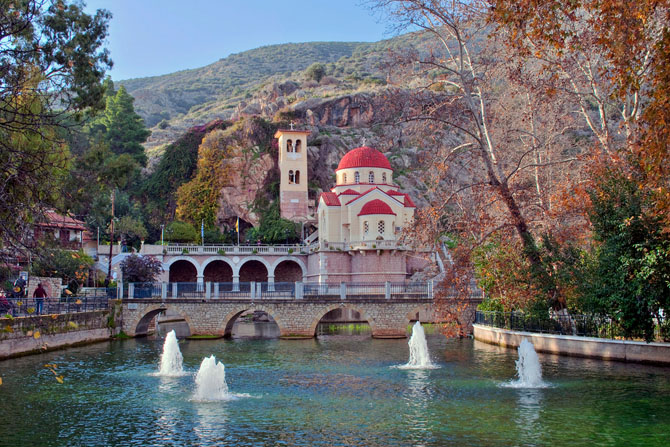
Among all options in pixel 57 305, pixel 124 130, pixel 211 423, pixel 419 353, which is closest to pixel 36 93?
pixel 211 423

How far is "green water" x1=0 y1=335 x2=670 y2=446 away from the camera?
11.6 m

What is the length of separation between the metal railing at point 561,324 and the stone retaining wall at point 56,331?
1743 cm

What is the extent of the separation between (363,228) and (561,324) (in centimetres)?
2540

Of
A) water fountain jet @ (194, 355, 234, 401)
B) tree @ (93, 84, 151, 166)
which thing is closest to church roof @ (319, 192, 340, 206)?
tree @ (93, 84, 151, 166)

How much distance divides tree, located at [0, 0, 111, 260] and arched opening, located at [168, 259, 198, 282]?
38.0 meters

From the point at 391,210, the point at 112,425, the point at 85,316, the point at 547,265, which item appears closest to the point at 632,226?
the point at 547,265

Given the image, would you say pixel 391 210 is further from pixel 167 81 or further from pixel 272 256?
pixel 167 81

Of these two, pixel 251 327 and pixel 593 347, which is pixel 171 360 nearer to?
pixel 593 347

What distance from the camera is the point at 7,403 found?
48.8ft

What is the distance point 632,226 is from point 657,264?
4.61 feet

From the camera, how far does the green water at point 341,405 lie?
1165 cm

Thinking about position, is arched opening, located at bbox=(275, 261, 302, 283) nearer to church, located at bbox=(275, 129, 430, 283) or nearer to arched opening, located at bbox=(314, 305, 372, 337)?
church, located at bbox=(275, 129, 430, 283)

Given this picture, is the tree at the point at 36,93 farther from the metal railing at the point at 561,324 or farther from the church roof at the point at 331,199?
the church roof at the point at 331,199

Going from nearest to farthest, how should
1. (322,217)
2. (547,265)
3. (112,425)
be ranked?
(112,425), (547,265), (322,217)
